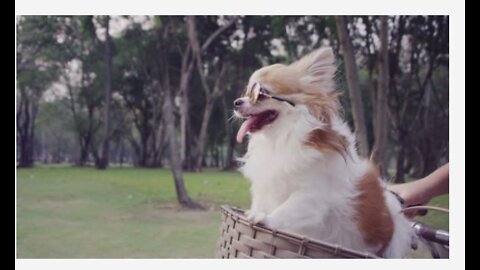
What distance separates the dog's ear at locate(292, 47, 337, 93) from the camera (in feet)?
3.86

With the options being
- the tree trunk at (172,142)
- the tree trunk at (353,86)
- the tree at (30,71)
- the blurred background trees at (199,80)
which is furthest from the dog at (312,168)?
the tree trunk at (172,142)

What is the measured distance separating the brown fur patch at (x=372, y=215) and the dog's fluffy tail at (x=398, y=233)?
0.03 metres

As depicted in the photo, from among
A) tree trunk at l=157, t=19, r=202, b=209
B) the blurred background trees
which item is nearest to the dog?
the blurred background trees

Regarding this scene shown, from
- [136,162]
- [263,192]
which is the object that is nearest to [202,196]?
[136,162]

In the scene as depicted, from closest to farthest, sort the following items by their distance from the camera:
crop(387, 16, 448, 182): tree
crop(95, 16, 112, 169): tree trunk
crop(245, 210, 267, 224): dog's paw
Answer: crop(245, 210, 267, 224): dog's paw, crop(387, 16, 448, 182): tree, crop(95, 16, 112, 169): tree trunk

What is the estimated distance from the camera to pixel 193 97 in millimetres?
2965

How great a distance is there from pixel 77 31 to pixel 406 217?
63.2 inches

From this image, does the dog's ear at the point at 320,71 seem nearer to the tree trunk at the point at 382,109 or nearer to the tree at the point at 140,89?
the tree trunk at the point at 382,109

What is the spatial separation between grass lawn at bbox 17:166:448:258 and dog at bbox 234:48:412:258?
68 cm

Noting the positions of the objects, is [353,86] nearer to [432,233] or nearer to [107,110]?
[432,233]

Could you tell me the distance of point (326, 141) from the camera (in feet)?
3.68

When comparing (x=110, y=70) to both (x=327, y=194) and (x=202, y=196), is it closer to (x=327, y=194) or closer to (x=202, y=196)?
(x=202, y=196)

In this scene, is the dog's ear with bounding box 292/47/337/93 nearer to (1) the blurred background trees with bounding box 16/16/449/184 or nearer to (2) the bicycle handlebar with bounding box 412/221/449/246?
(2) the bicycle handlebar with bounding box 412/221/449/246

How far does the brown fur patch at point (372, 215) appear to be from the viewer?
43.4 inches
